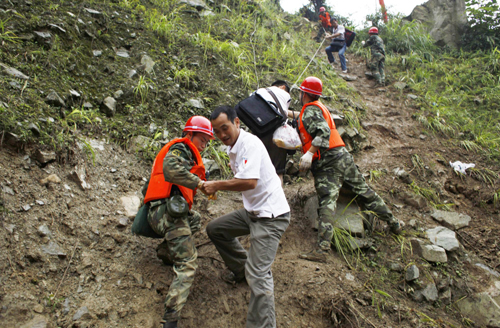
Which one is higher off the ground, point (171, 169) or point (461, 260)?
point (461, 260)

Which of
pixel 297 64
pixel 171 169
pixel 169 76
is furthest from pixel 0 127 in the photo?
pixel 297 64

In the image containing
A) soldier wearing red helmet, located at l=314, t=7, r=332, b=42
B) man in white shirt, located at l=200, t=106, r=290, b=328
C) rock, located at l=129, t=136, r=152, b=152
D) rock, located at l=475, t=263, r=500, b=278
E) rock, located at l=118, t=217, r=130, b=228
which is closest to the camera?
man in white shirt, located at l=200, t=106, r=290, b=328

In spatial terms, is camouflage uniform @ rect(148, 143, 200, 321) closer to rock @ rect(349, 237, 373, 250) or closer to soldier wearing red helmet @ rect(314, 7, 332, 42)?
rock @ rect(349, 237, 373, 250)

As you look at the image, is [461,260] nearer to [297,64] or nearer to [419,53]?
[297,64]

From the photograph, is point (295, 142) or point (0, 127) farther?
point (295, 142)

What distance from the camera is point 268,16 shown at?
9.43 metres

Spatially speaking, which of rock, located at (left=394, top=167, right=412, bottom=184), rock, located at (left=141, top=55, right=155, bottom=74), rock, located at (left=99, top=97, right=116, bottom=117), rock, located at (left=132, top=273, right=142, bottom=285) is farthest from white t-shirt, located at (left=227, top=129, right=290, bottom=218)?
rock, located at (left=141, top=55, right=155, bottom=74)

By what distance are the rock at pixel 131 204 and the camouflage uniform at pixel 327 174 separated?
218cm

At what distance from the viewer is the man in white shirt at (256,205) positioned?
7.42 feet

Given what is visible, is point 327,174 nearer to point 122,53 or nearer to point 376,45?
point 122,53

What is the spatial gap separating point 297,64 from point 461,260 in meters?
5.49

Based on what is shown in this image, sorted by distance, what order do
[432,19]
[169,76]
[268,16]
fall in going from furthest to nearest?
[432,19] < [268,16] < [169,76]

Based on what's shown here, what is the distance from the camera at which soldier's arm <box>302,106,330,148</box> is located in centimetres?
329

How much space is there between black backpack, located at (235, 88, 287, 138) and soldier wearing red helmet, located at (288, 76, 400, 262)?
1.12ft
